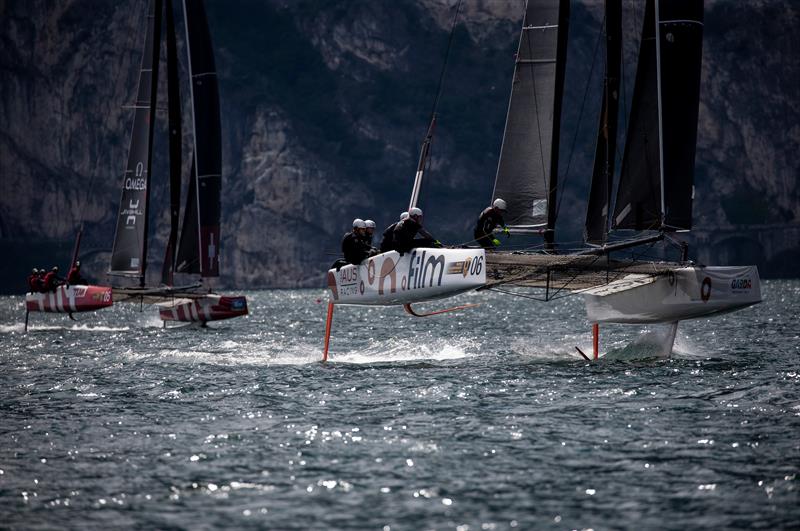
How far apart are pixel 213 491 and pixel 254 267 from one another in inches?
4159

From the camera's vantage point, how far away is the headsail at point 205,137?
3484cm

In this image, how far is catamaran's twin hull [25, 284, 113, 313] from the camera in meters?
34.8

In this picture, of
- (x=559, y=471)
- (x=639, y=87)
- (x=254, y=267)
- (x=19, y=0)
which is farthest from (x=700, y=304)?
(x=19, y=0)

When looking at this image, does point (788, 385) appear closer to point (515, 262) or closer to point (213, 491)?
point (515, 262)

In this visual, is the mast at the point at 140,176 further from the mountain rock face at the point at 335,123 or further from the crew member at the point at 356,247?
the mountain rock face at the point at 335,123

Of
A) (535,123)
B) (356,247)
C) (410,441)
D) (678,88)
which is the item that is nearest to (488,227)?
(356,247)

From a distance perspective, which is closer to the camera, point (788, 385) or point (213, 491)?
point (213, 491)

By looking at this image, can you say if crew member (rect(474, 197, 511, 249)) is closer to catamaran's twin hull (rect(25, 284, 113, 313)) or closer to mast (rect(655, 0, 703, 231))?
mast (rect(655, 0, 703, 231))

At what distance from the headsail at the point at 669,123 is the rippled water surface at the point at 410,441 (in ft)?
8.87

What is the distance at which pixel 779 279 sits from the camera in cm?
11331

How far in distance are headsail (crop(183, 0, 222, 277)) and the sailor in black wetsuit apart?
1712 cm

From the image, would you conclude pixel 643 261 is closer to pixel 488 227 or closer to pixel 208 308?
pixel 488 227

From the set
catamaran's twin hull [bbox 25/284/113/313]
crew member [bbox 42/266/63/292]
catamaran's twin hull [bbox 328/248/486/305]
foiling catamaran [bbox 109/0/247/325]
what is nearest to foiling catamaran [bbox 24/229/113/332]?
catamaran's twin hull [bbox 25/284/113/313]

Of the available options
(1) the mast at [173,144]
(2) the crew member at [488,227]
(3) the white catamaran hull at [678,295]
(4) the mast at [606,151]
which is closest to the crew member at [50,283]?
(1) the mast at [173,144]
